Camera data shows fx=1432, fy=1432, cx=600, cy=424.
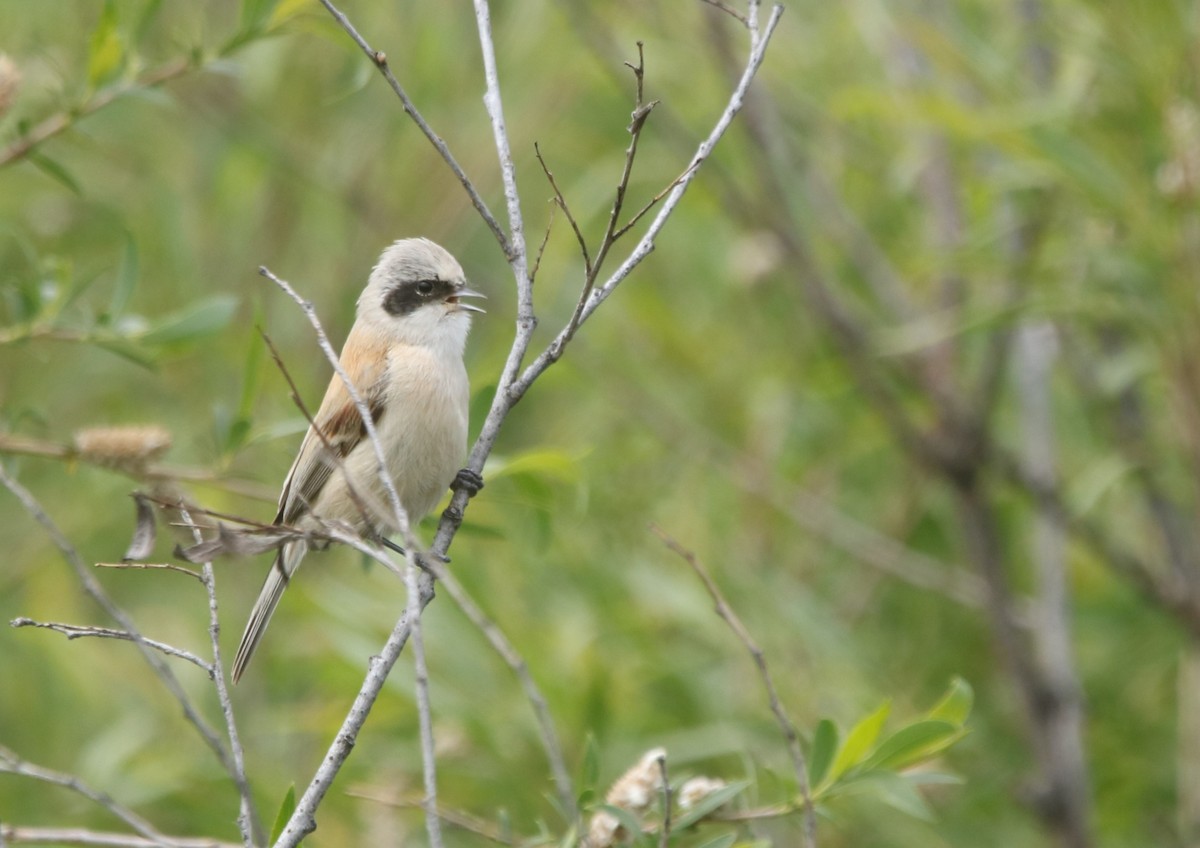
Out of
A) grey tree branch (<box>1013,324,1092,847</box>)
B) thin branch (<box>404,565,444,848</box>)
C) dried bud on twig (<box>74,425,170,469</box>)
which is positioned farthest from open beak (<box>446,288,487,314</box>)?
thin branch (<box>404,565,444,848</box>)

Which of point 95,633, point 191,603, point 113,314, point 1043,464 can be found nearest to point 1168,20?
point 1043,464

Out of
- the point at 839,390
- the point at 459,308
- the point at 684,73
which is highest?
the point at 684,73

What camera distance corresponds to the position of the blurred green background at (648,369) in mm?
4246

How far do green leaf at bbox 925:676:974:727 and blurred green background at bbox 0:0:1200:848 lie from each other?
0.92m

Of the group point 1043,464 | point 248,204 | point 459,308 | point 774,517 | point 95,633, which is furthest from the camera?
point 248,204

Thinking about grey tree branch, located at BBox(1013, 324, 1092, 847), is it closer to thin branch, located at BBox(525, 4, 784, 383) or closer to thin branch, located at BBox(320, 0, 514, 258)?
thin branch, located at BBox(525, 4, 784, 383)

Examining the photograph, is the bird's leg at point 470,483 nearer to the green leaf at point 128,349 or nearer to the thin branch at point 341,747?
the thin branch at point 341,747

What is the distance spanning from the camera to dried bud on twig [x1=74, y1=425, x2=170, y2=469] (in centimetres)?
322

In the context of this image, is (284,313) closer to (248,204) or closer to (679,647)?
(248,204)

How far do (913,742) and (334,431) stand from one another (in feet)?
6.78

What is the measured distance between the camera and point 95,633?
94.7 inches

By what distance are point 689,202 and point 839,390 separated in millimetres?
1140

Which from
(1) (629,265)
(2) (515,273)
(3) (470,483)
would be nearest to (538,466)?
(3) (470,483)


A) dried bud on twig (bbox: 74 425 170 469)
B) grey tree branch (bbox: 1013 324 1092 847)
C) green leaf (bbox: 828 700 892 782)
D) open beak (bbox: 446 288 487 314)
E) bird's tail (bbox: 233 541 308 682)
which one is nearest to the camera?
green leaf (bbox: 828 700 892 782)
